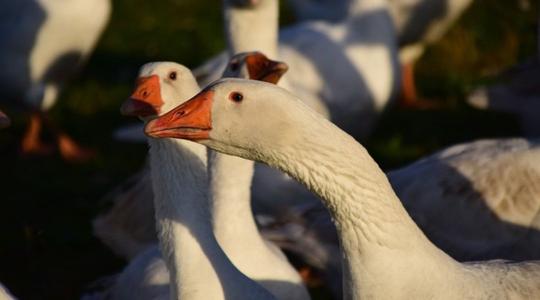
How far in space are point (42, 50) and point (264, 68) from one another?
4207 mm

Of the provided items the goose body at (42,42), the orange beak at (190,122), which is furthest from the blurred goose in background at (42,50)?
the orange beak at (190,122)

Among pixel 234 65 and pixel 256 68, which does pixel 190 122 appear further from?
pixel 234 65

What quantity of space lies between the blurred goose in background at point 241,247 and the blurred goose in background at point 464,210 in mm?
574

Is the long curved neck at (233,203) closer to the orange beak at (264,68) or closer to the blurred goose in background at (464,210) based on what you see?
the orange beak at (264,68)

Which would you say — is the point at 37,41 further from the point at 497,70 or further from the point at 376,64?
the point at 497,70

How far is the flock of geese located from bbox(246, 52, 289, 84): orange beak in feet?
0.04

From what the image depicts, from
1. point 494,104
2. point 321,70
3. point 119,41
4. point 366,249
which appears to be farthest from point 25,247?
point 119,41

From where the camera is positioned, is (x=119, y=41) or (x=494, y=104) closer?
(x=494, y=104)

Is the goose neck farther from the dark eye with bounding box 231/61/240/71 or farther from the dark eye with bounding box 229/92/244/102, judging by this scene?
the dark eye with bounding box 229/92/244/102

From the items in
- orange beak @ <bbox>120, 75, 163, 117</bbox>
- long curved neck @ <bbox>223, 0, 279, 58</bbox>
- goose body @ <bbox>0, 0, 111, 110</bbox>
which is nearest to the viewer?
orange beak @ <bbox>120, 75, 163, 117</bbox>

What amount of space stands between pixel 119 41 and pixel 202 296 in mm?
7943

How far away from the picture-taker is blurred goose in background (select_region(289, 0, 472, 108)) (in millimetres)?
10922

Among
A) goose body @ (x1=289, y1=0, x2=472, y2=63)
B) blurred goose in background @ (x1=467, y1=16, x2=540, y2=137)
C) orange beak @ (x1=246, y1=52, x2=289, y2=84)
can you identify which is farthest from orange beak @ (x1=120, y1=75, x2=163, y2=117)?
goose body @ (x1=289, y1=0, x2=472, y2=63)

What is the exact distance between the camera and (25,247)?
27.4 feet
